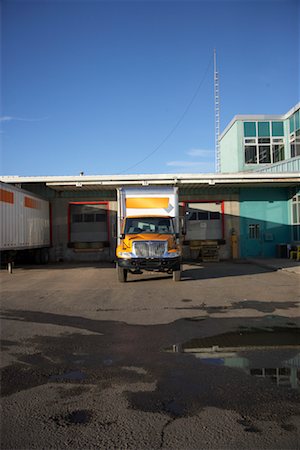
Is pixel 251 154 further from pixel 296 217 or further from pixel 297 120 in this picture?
pixel 296 217

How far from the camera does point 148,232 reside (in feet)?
49.1

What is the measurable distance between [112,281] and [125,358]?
30.4 ft

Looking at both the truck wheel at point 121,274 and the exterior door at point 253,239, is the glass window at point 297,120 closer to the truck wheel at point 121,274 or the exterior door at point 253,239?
the exterior door at point 253,239

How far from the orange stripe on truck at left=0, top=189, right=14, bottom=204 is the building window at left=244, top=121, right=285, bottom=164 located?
18282 millimetres

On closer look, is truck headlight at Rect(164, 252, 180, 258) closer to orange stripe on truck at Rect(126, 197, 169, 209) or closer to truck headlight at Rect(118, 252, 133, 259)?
truck headlight at Rect(118, 252, 133, 259)

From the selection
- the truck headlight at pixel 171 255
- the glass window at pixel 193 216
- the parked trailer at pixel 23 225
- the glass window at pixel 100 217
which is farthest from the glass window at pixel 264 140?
the truck headlight at pixel 171 255

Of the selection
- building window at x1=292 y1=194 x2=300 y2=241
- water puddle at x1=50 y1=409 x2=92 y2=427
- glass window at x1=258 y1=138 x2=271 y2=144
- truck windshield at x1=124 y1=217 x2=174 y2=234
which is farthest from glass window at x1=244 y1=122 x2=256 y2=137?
water puddle at x1=50 y1=409 x2=92 y2=427

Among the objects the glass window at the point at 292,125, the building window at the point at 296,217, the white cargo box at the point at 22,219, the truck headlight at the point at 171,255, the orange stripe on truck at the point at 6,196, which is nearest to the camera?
the truck headlight at the point at 171,255

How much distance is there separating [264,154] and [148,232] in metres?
18.1

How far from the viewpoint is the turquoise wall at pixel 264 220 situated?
25.2m

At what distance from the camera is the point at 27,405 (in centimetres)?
426

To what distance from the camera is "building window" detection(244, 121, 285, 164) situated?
29797 millimetres

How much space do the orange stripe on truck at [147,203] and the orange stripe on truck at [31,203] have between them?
23.7ft

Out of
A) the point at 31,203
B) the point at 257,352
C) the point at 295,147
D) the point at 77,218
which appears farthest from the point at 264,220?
the point at 257,352
